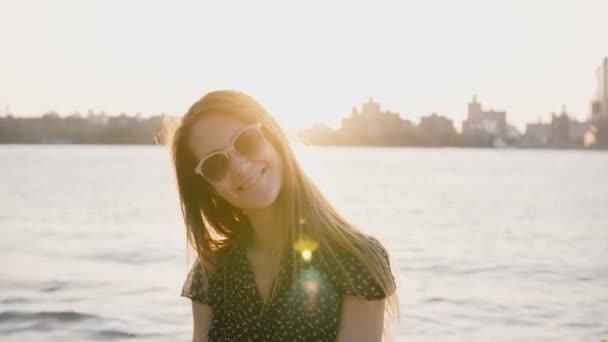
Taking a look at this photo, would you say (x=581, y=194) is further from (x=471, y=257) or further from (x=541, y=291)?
(x=541, y=291)

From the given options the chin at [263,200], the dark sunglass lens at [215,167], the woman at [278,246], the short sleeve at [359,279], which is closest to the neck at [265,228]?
the woman at [278,246]

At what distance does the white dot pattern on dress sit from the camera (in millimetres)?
3133

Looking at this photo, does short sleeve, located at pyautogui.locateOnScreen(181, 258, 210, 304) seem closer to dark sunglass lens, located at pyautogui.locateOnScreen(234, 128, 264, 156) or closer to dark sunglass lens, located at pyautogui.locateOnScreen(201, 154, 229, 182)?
dark sunglass lens, located at pyautogui.locateOnScreen(201, 154, 229, 182)

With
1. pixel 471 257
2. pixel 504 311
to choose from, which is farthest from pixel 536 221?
pixel 504 311

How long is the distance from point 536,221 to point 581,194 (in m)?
25.6

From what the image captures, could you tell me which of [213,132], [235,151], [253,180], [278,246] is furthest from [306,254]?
[213,132]

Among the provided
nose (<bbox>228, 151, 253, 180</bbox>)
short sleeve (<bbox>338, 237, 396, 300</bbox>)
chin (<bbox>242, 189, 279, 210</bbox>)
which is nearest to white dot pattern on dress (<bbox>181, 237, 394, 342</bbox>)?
short sleeve (<bbox>338, 237, 396, 300</bbox>)

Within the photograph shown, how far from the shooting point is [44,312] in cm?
1443

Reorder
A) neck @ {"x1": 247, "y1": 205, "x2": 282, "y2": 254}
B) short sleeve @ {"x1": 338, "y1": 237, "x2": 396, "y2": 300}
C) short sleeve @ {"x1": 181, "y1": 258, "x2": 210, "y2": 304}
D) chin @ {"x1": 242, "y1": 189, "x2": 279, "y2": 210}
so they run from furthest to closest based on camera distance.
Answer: short sleeve @ {"x1": 181, "y1": 258, "x2": 210, "y2": 304}
neck @ {"x1": 247, "y1": 205, "x2": 282, "y2": 254}
chin @ {"x1": 242, "y1": 189, "x2": 279, "y2": 210}
short sleeve @ {"x1": 338, "y1": 237, "x2": 396, "y2": 300}

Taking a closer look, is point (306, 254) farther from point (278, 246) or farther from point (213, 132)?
point (213, 132)

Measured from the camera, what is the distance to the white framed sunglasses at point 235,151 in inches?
124

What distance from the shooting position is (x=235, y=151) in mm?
3160

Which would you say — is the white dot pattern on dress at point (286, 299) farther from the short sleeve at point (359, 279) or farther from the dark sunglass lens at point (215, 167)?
the dark sunglass lens at point (215, 167)

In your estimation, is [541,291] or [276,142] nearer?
[276,142]
